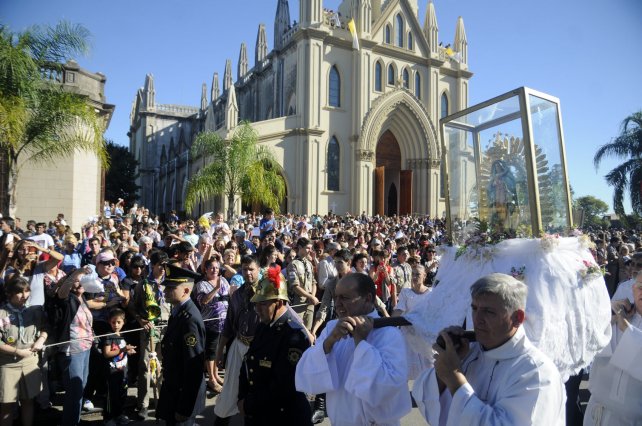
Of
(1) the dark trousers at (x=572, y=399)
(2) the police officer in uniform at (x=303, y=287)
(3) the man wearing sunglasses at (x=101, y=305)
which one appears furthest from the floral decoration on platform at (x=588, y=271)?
(3) the man wearing sunglasses at (x=101, y=305)

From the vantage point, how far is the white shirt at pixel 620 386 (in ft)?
9.03

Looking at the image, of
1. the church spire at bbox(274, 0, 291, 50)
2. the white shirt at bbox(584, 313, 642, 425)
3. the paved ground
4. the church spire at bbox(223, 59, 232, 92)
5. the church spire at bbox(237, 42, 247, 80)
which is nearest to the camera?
the white shirt at bbox(584, 313, 642, 425)

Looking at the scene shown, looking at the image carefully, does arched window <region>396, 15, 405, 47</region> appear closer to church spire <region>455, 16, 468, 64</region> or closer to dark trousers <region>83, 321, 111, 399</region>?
church spire <region>455, 16, 468, 64</region>

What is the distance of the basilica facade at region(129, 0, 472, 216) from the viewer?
28.3 m

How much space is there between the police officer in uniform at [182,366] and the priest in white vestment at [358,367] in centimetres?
145

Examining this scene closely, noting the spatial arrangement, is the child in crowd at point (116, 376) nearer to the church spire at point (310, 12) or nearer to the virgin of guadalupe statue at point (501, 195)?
the virgin of guadalupe statue at point (501, 195)

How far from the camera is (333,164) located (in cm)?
2986

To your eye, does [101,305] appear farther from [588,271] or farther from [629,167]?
[629,167]

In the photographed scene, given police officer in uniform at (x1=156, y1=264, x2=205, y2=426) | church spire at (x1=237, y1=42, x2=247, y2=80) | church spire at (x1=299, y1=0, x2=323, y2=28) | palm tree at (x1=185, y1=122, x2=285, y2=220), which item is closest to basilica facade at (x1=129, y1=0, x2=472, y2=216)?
church spire at (x1=299, y1=0, x2=323, y2=28)

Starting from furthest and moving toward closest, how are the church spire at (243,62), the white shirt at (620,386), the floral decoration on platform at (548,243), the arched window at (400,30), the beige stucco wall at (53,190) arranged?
the church spire at (243,62) < the arched window at (400,30) < the beige stucco wall at (53,190) < the floral decoration on platform at (548,243) < the white shirt at (620,386)

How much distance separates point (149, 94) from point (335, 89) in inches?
1413

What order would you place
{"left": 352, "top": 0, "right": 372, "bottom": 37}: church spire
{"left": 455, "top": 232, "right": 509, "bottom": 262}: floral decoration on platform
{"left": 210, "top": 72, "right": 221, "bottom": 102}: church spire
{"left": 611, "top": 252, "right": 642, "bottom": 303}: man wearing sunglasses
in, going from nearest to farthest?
{"left": 455, "top": 232, "right": 509, "bottom": 262}: floral decoration on platform
{"left": 611, "top": 252, "right": 642, "bottom": 303}: man wearing sunglasses
{"left": 352, "top": 0, "right": 372, "bottom": 37}: church spire
{"left": 210, "top": 72, "right": 221, "bottom": 102}: church spire

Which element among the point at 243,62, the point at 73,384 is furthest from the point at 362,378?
the point at 243,62

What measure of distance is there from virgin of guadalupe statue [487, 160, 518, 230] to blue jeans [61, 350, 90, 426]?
447cm
